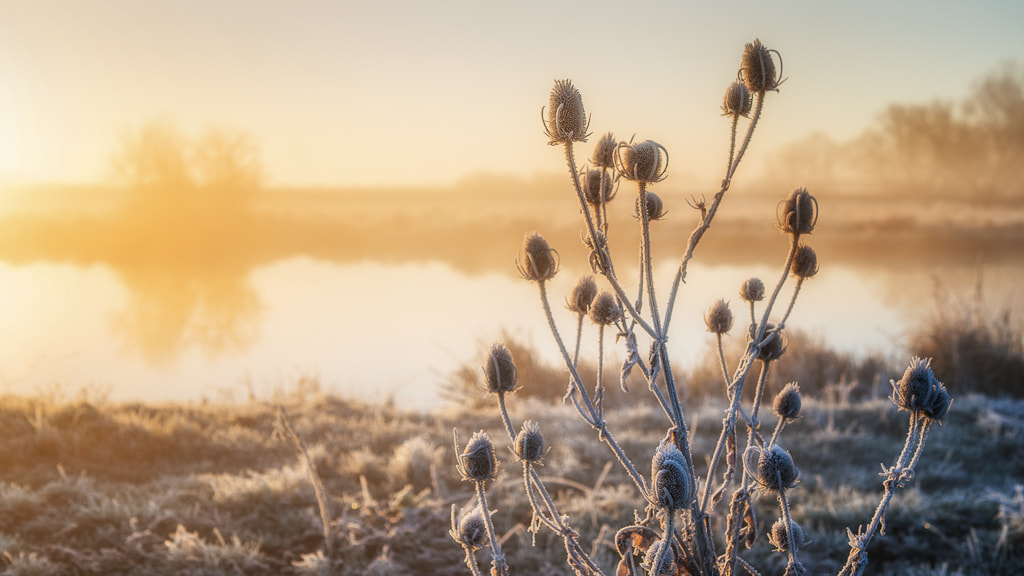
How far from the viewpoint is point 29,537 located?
10.9 feet

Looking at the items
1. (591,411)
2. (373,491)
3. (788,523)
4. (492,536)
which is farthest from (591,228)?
(373,491)

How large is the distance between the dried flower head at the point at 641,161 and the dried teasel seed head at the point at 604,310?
1.26 ft

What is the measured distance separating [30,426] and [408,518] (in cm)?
310

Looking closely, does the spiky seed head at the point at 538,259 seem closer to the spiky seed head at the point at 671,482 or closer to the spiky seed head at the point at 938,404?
the spiky seed head at the point at 671,482

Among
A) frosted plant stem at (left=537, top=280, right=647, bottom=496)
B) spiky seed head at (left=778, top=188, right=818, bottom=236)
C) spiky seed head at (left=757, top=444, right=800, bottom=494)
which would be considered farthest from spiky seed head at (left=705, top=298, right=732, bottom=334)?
frosted plant stem at (left=537, top=280, right=647, bottom=496)

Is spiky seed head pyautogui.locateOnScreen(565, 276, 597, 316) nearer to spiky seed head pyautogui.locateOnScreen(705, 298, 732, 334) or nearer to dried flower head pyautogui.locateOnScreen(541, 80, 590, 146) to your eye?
spiky seed head pyautogui.locateOnScreen(705, 298, 732, 334)

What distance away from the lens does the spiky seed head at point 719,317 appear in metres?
1.97

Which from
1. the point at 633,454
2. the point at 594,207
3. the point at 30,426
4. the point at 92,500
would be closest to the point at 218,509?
the point at 92,500

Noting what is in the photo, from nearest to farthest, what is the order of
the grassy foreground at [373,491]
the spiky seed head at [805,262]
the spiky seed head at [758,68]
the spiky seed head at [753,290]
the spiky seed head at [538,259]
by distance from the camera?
the spiky seed head at [758,68], the spiky seed head at [538,259], the spiky seed head at [805,262], the spiky seed head at [753,290], the grassy foreground at [373,491]

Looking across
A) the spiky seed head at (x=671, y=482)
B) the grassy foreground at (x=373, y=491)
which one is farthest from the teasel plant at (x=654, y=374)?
the grassy foreground at (x=373, y=491)

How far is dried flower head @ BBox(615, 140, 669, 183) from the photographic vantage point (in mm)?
1386

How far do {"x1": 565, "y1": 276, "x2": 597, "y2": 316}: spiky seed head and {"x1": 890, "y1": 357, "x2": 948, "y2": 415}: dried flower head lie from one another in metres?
0.76

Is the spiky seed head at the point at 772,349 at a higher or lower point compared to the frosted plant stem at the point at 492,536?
higher

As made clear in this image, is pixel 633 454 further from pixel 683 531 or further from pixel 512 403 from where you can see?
pixel 683 531
